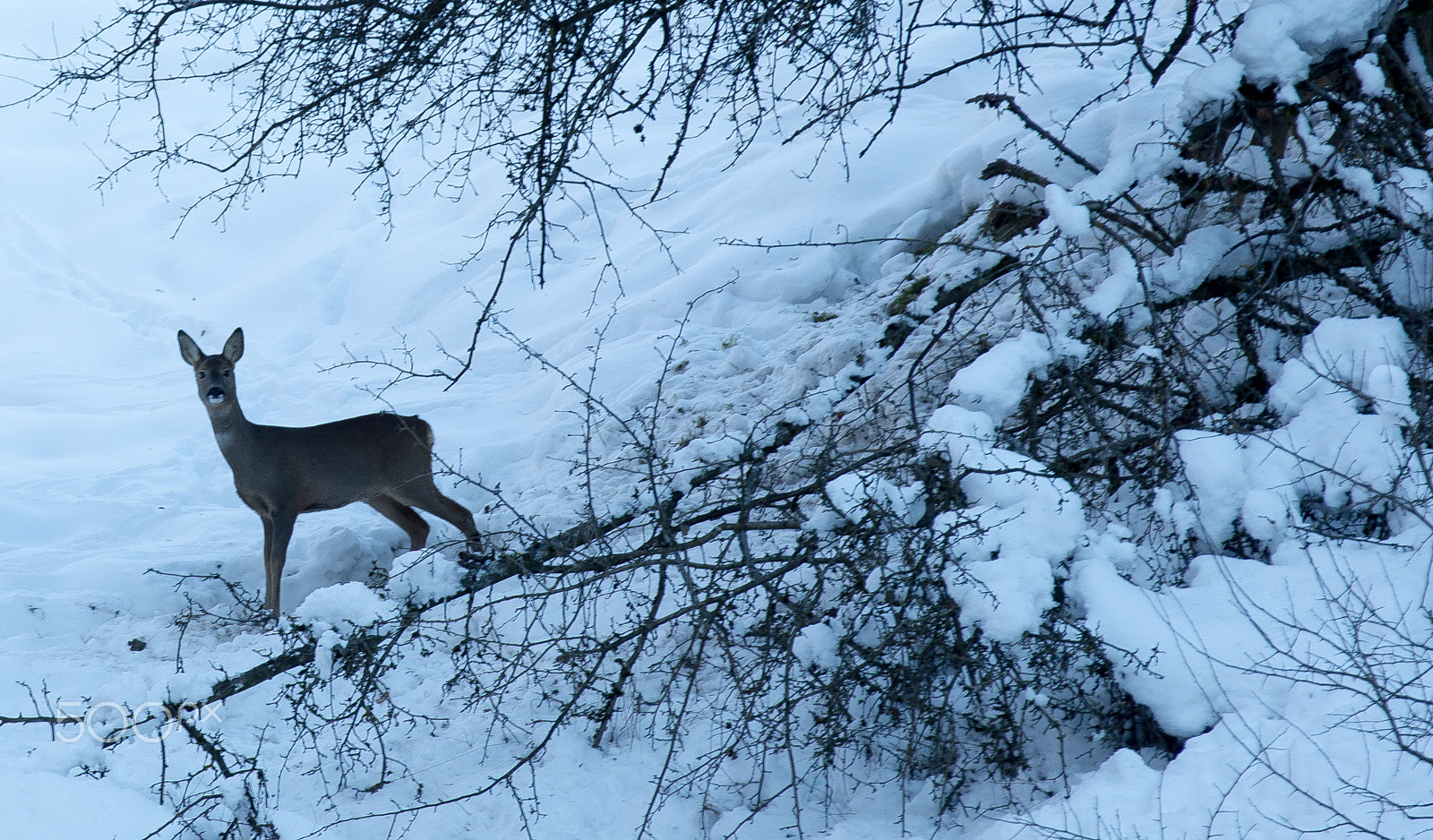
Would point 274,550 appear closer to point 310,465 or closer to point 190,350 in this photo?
point 310,465

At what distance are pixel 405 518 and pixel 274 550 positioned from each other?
3.18 feet

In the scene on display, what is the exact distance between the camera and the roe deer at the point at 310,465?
654cm

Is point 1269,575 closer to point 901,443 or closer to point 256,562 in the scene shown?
point 901,443

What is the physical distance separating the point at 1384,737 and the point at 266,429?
20.1 feet

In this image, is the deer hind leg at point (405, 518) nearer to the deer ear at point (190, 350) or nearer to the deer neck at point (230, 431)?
the deer neck at point (230, 431)

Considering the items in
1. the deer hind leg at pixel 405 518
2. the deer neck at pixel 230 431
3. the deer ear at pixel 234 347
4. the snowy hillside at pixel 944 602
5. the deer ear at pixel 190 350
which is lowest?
the snowy hillside at pixel 944 602

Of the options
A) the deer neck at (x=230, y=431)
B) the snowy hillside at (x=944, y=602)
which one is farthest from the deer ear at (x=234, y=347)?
the snowy hillside at (x=944, y=602)

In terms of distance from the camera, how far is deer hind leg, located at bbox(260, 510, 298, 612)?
20.6 feet

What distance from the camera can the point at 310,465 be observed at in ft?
22.0

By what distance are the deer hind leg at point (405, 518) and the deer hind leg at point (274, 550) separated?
70cm

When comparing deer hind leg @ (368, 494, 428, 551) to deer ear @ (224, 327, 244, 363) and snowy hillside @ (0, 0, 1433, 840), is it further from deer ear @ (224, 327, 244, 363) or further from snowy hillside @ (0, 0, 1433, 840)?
deer ear @ (224, 327, 244, 363)

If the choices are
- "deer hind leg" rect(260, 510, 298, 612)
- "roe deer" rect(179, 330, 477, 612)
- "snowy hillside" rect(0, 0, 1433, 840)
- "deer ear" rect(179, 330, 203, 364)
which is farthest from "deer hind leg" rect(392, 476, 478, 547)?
"deer ear" rect(179, 330, 203, 364)

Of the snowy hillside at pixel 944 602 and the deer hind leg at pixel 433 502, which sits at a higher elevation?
the deer hind leg at pixel 433 502

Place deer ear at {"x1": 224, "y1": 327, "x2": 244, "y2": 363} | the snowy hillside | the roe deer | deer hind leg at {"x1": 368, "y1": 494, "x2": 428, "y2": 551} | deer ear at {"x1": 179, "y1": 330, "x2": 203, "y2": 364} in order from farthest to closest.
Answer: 1. deer hind leg at {"x1": 368, "y1": 494, "x2": 428, "y2": 551}
2. deer ear at {"x1": 224, "y1": 327, "x2": 244, "y2": 363}
3. deer ear at {"x1": 179, "y1": 330, "x2": 203, "y2": 364}
4. the roe deer
5. the snowy hillside
